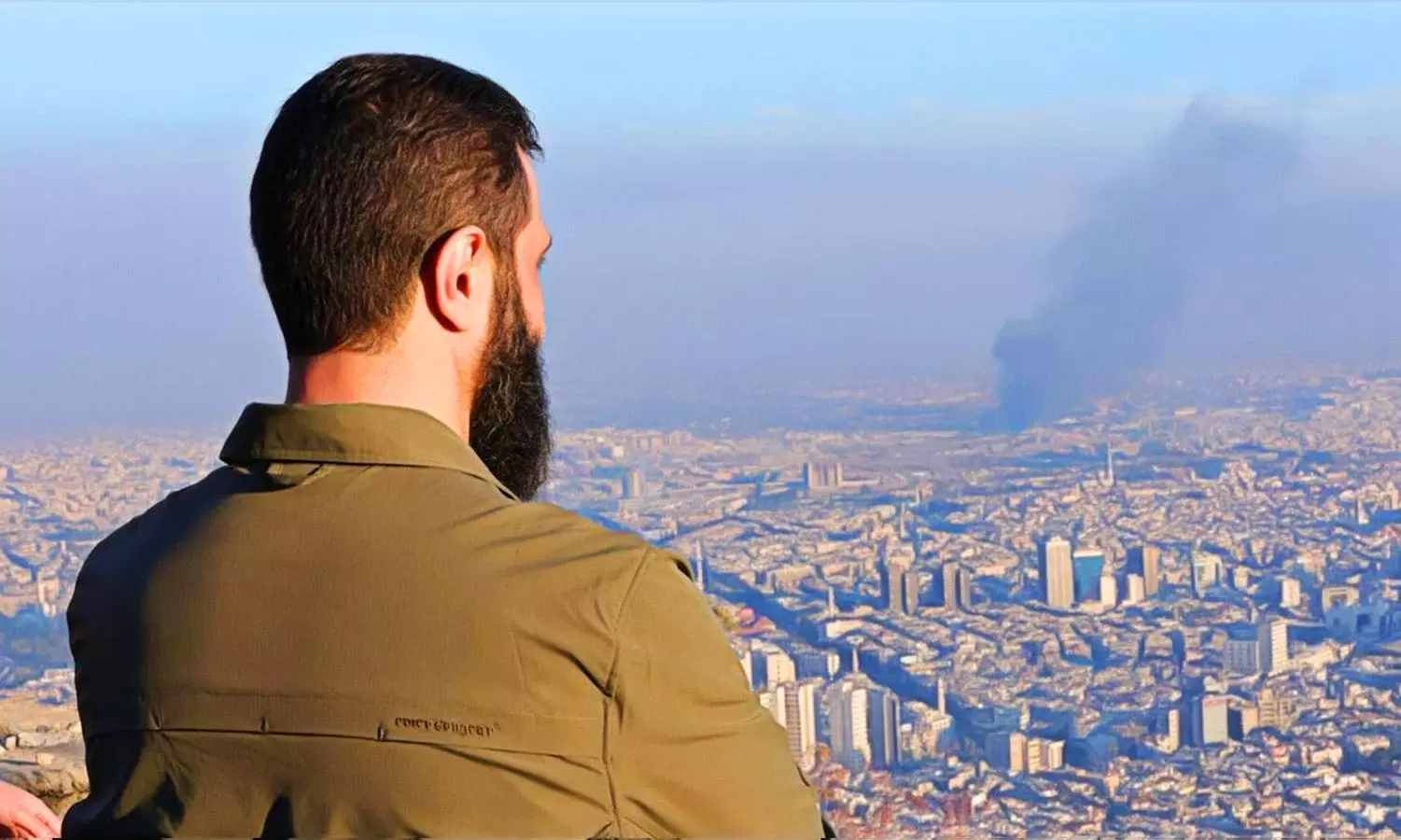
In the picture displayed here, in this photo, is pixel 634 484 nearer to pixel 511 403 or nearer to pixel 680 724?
pixel 511 403

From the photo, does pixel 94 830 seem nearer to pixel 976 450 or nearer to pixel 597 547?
pixel 597 547

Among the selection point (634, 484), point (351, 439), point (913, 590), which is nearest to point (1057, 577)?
point (913, 590)

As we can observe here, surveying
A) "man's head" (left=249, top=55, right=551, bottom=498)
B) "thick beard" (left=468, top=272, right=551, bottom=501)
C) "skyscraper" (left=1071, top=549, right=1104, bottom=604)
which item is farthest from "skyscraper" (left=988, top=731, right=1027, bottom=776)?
"man's head" (left=249, top=55, right=551, bottom=498)

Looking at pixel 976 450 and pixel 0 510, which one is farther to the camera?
pixel 976 450

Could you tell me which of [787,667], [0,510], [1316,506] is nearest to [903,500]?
[1316,506]

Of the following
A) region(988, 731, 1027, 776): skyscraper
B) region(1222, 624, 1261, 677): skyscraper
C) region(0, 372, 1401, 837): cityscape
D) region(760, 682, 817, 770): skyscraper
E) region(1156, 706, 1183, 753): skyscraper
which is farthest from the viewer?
region(1222, 624, 1261, 677): skyscraper

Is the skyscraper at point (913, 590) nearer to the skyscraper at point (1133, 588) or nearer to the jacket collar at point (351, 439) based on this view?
the skyscraper at point (1133, 588)

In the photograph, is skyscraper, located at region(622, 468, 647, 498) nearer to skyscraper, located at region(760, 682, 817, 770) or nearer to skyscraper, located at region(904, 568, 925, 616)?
skyscraper, located at region(904, 568, 925, 616)
